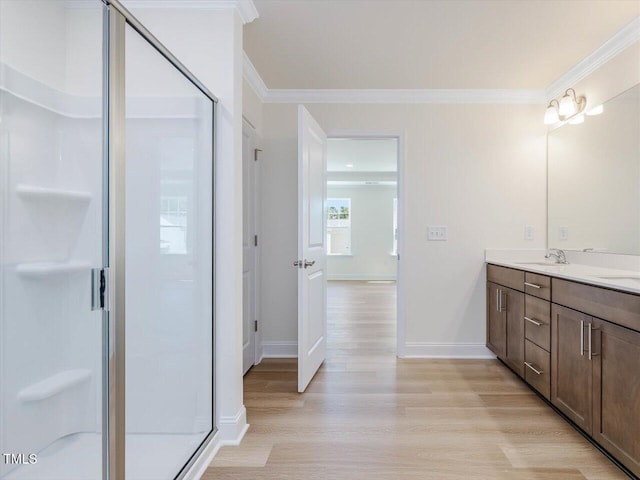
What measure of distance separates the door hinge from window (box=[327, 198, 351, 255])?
29.0 ft

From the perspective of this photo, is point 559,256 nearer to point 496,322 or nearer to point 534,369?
point 496,322

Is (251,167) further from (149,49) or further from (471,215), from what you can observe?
(471,215)

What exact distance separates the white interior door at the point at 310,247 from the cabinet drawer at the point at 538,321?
4.91ft

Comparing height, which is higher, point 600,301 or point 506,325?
point 600,301

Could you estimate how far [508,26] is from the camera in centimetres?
250

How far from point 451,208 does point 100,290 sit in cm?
299

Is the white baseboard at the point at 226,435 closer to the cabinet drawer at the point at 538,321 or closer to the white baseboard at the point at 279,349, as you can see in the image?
the white baseboard at the point at 279,349

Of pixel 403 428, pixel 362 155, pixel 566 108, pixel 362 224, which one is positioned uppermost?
pixel 362 155

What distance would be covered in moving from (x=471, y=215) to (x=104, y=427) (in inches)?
125

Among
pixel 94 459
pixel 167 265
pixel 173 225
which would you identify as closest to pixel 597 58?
pixel 173 225

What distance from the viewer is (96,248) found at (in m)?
1.52

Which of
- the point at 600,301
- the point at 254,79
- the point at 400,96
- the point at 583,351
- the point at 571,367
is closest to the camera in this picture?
the point at 600,301

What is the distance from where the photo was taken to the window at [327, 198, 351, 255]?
33.3 feet

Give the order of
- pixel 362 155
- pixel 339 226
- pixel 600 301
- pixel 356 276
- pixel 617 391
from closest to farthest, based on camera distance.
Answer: pixel 617 391 → pixel 600 301 → pixel 362 155 → pixel 356 276 → pixel 339 226
